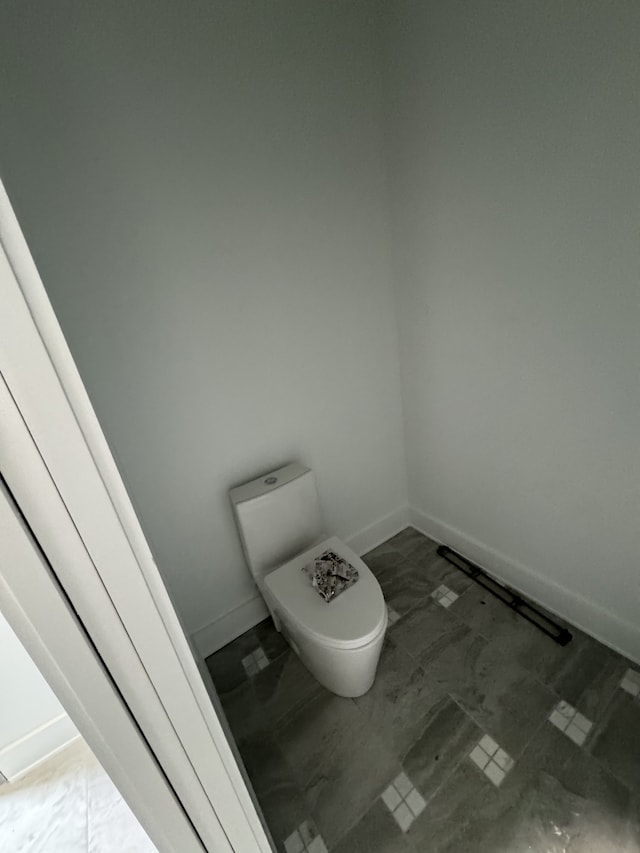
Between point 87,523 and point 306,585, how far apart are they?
3.58ft

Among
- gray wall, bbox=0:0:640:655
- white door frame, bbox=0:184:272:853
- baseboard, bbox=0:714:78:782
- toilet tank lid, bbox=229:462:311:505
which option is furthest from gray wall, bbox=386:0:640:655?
baseboard, bbox=0:714:78:782

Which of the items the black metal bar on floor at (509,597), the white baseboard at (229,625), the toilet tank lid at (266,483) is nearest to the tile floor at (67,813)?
the white baseboard at (229,625)

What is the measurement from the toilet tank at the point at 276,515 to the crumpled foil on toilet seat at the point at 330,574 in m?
0.16

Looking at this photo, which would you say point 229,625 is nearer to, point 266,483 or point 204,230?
point 266,483

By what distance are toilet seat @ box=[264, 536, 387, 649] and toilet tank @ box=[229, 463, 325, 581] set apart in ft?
0.35

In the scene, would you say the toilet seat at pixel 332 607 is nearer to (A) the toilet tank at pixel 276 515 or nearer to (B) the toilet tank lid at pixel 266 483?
(A) the toilet tank at pixel 276 515

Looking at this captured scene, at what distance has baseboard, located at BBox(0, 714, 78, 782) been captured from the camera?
124 cm

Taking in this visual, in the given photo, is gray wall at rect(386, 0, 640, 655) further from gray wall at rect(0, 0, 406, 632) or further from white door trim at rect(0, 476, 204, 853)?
white door trim at rect(0, 476, 204, 853)

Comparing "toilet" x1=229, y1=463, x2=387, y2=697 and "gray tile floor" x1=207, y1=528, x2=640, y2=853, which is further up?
"toilet" x1=229, y1=463, x2=387, y2=697

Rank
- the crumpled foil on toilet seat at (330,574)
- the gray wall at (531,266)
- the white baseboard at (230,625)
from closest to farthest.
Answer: the gray wall at (531,266) < the crumpled foil on toilet seat at (330,574) < the white baseboard at (230,625)

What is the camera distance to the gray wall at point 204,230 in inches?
38.8

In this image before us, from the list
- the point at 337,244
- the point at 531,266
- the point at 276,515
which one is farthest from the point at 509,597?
the point at 337,244

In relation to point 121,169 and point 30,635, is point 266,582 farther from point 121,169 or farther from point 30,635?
point 121,169

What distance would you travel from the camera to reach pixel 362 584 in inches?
51.5
